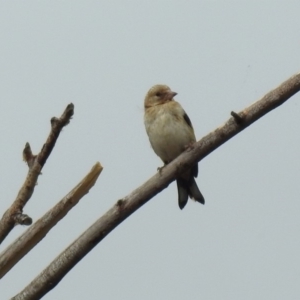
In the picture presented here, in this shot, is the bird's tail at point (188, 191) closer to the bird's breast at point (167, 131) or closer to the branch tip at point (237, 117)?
the bird's breast at point (167, 131)

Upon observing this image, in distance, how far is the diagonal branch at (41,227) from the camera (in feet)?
11.2

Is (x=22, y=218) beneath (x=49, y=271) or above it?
above

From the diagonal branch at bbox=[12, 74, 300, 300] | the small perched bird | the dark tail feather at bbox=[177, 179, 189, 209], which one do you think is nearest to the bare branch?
the diagonal branch at bbox=[12, 74, 300, 300]

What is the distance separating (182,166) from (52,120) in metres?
0.94

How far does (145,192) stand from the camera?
3.80m

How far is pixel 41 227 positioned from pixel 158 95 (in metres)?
4.61

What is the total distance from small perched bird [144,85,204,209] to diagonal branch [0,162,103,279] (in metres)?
3.62

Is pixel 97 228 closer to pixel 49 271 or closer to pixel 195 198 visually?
→ pixel 49 271

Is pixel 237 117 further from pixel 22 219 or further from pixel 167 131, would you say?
pixel 167 131

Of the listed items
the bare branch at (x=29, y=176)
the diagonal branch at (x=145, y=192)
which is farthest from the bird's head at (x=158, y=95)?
the bare branch at (x=29, y=176)

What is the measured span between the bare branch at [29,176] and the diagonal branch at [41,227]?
6 centimetres

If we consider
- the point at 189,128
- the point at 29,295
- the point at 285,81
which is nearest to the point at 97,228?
the point at 29,295

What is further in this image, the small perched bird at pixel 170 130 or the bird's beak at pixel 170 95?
the bird's beak at pixel 170 95

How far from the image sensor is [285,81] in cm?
379
